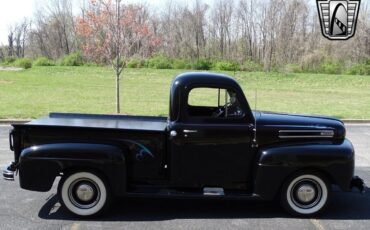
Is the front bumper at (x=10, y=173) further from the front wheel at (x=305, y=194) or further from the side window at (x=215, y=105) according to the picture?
the front wheel at (x=305, y=194)

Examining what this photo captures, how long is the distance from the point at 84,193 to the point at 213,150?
165 cm

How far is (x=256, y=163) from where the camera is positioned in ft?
17.3

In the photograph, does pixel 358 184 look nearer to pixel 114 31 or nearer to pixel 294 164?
pixel 294 164

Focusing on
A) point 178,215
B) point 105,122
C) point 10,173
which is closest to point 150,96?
point 105,122

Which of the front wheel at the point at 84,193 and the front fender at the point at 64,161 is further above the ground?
the front fender at the point at 64,161

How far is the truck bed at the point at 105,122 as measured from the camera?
536cm

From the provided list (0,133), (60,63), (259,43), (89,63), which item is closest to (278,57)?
(259,43)

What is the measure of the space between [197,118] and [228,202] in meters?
1.33

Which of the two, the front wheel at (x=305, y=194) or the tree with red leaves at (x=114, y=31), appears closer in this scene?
the front wheel at (x=305, y=194)

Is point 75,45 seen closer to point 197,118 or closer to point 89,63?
point 89,63

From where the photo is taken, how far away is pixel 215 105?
19.5 ft

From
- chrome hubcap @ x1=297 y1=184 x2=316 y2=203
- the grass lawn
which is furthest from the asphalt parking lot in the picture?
the grass lawn

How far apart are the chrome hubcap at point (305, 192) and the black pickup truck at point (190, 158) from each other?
0.04 feet

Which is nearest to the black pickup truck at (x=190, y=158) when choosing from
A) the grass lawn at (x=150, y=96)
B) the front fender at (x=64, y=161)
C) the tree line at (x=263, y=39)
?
the front fender at (x=64, y=161)
